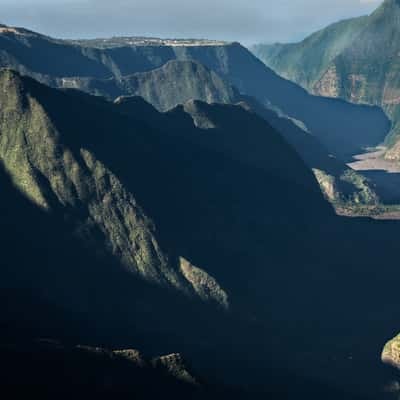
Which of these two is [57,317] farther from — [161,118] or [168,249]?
[161,118]

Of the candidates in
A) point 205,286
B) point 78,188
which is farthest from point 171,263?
point 78,188

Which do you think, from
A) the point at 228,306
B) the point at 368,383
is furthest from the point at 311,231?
the point at 368,383

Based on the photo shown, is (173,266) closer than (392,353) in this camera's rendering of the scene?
No

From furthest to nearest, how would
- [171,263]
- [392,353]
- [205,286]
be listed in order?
[171,263]
[205,286]
[392,353]

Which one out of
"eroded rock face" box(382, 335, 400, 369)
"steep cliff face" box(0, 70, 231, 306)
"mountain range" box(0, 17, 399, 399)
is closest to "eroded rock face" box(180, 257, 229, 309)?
"mountain range" box(0, 17, 399, 399)

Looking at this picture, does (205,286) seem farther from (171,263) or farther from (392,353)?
(392,353)

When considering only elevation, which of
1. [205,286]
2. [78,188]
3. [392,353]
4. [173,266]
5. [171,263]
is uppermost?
[78,188]
